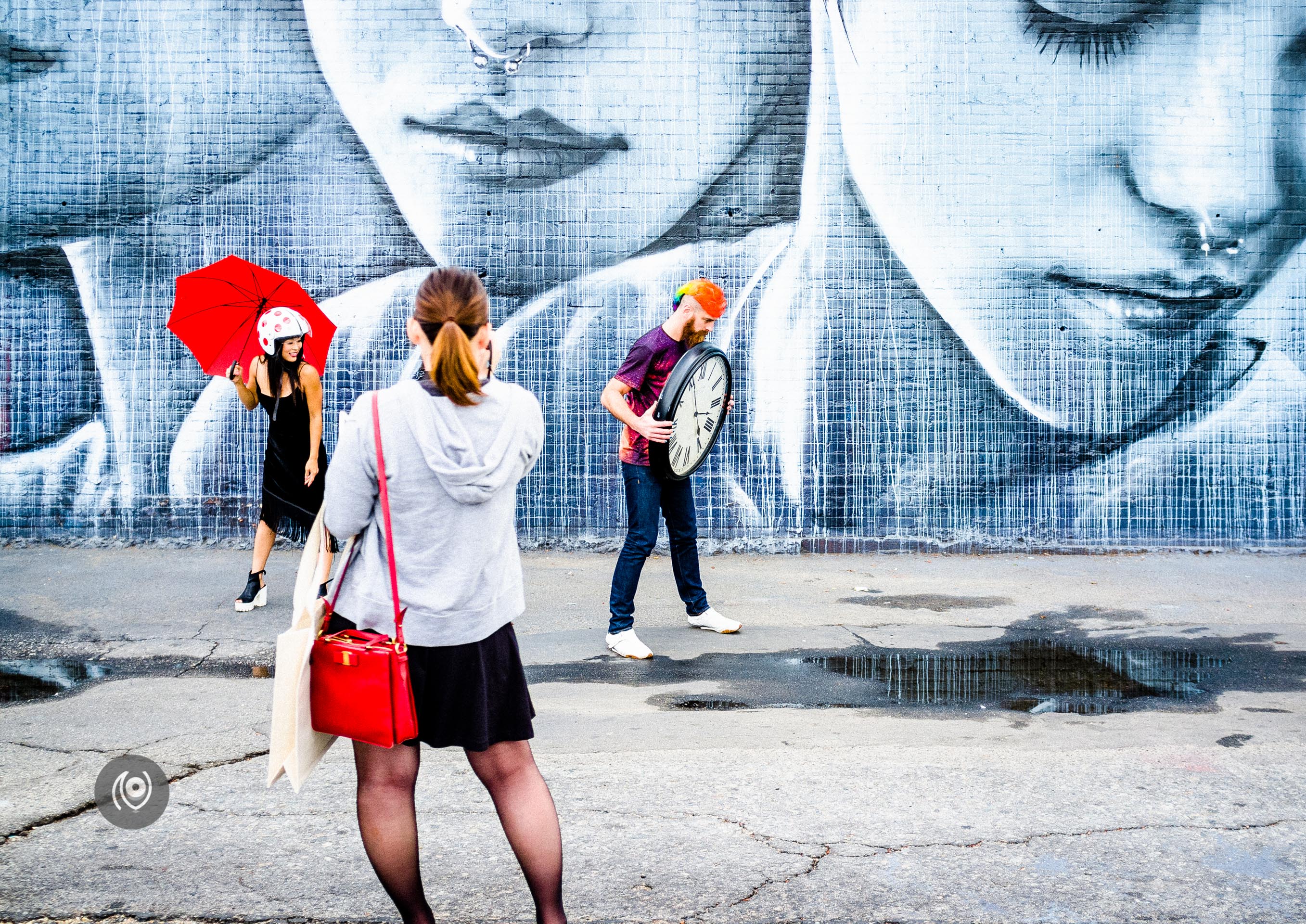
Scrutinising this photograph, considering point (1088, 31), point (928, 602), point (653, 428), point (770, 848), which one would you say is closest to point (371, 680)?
point (770, 848)

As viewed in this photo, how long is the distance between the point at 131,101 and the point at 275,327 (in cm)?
315

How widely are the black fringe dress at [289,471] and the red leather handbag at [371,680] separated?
3856 millimetres

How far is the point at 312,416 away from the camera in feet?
21.0

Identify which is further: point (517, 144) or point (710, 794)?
point (517, 144)

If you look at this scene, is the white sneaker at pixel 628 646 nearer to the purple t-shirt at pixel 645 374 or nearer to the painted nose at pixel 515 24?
the purple t-shirt at pixel 645 374

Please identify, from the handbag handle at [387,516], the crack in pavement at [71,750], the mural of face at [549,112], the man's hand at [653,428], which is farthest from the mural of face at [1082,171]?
the handbag handle at [387,516]

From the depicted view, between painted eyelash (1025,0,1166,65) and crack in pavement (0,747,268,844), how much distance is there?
7.26m

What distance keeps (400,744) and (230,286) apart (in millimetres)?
4306

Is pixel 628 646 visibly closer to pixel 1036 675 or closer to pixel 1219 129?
pixel 1036 675

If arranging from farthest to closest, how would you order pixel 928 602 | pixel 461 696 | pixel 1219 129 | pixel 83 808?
pixel 1219 129 → pixel 928 602 → pixel 83 808 → pixel 461 696

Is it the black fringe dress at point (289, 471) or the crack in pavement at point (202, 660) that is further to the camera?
the black fringe dress at point (289, 471)

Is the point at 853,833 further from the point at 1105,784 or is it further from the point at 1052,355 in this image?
the point at 1052,355

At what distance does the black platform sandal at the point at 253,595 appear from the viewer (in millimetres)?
6547

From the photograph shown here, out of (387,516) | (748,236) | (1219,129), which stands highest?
(1219,129)
